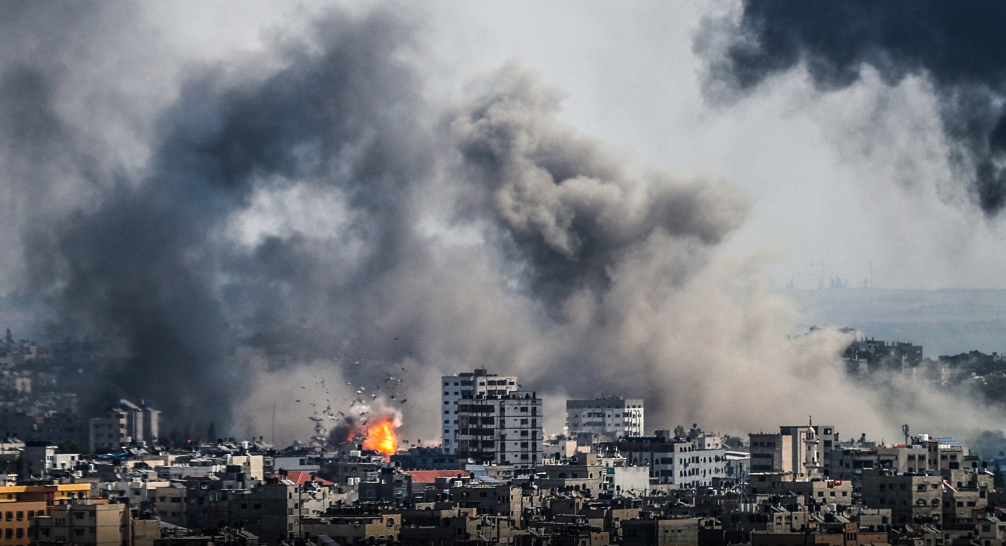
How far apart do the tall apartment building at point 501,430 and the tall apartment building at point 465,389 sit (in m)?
3.91

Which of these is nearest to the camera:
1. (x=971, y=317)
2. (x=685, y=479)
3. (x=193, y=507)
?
(x=193, y=507)

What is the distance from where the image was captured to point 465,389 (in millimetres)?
99312

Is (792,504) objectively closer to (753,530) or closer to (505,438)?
(753,530)

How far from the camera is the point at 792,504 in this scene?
6209 cm

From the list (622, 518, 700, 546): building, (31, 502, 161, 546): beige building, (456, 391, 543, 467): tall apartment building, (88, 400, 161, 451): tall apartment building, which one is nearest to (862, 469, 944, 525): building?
(622, 518, 700, 546): building

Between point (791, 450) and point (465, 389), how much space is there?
17.6 m

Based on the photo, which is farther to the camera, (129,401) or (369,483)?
(129,401)

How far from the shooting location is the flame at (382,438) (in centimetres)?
9769

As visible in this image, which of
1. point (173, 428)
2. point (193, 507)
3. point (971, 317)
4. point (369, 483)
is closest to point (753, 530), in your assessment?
point (193, 507)

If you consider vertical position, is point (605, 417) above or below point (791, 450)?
above

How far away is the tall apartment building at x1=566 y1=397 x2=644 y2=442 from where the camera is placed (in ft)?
339

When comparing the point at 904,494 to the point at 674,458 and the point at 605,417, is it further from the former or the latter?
the point at 605,417

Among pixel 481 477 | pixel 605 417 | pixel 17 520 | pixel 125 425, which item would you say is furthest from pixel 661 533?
pixel 605 417

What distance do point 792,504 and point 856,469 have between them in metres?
14.6
